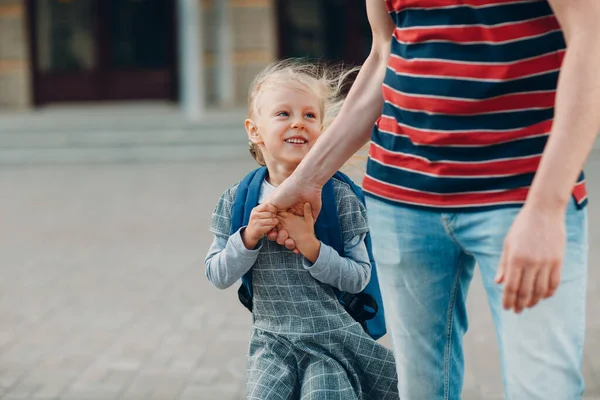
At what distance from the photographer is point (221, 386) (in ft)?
13.0

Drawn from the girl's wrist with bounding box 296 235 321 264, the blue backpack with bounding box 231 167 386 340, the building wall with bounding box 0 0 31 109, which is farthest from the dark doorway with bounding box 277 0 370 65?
the girl's wrist with bounding box 296 235 321 264

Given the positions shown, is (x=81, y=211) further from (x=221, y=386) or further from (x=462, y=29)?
(x=462, y=29)

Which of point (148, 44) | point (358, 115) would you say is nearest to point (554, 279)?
point (358, 115)

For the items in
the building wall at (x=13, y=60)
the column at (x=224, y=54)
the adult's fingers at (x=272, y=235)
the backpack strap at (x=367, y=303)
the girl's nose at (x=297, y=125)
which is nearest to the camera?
the adult's fingers at (x=272, y=235)

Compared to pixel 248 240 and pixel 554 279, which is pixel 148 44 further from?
pixel 554 279

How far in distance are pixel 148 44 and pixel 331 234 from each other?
16103 mm

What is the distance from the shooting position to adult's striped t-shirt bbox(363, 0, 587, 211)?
172 centimetres

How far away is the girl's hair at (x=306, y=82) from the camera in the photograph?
7.84ft

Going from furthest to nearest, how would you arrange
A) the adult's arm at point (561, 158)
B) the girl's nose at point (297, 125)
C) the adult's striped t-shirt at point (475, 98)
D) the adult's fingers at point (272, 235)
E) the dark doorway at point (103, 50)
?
the dark doorway at point (103, 50) < the girl's nose at point (297, 125) < the adult's fingers at point (272, 235) < the adult's striped t-shirt at point (475, 98) < the adult's arm at point (561, 158)

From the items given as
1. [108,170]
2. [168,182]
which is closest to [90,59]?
[108,170]

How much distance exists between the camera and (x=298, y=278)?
2373 millimetres

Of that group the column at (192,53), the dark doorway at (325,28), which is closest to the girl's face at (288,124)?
the column at (192,53)

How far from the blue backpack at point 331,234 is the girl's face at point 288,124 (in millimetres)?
97

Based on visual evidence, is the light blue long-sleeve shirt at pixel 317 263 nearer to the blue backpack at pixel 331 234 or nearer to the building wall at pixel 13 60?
the blue backpack at pixel 331 234
